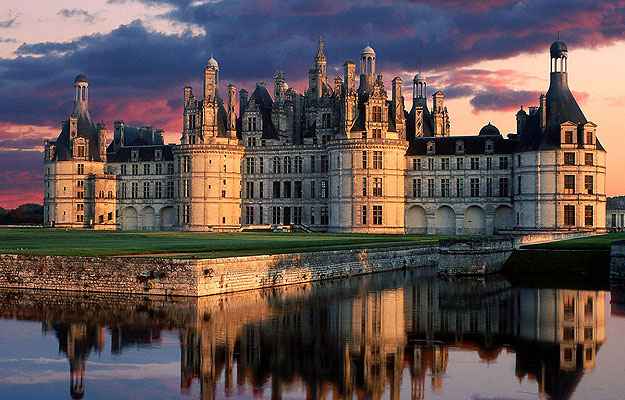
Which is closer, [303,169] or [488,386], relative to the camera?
[488,386]

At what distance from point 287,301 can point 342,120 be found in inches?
1868

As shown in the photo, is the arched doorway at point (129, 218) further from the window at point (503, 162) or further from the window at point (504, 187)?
the window at point (503, 162)

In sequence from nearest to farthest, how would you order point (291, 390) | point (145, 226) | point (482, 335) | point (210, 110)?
1. point (291, 390)
2. point (482, 335)
3. point (210, 110)
4. point (145, 226)

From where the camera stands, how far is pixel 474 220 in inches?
3324

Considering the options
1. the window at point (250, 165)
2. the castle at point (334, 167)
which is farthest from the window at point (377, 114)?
the window at point (250, 165)

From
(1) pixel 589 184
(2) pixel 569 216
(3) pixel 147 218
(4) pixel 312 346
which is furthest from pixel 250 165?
(4) pixel 312 346

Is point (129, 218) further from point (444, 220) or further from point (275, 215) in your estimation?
point (444, 220)

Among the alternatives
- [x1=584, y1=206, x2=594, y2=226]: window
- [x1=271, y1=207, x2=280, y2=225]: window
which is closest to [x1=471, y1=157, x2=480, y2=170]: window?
[x1=584, y1=206, x2=594, y2=226]: window

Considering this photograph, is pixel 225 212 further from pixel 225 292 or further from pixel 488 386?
pixel 488 386

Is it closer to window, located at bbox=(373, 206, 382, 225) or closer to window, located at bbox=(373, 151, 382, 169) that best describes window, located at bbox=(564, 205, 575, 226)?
window, located at bbox=(373, 206, 382, 225)

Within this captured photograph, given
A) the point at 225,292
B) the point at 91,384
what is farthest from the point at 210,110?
the point at 91,384

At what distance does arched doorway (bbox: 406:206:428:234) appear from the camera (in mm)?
85938

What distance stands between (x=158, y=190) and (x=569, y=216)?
42.8 m

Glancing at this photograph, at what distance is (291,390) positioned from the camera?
21.3 metres
